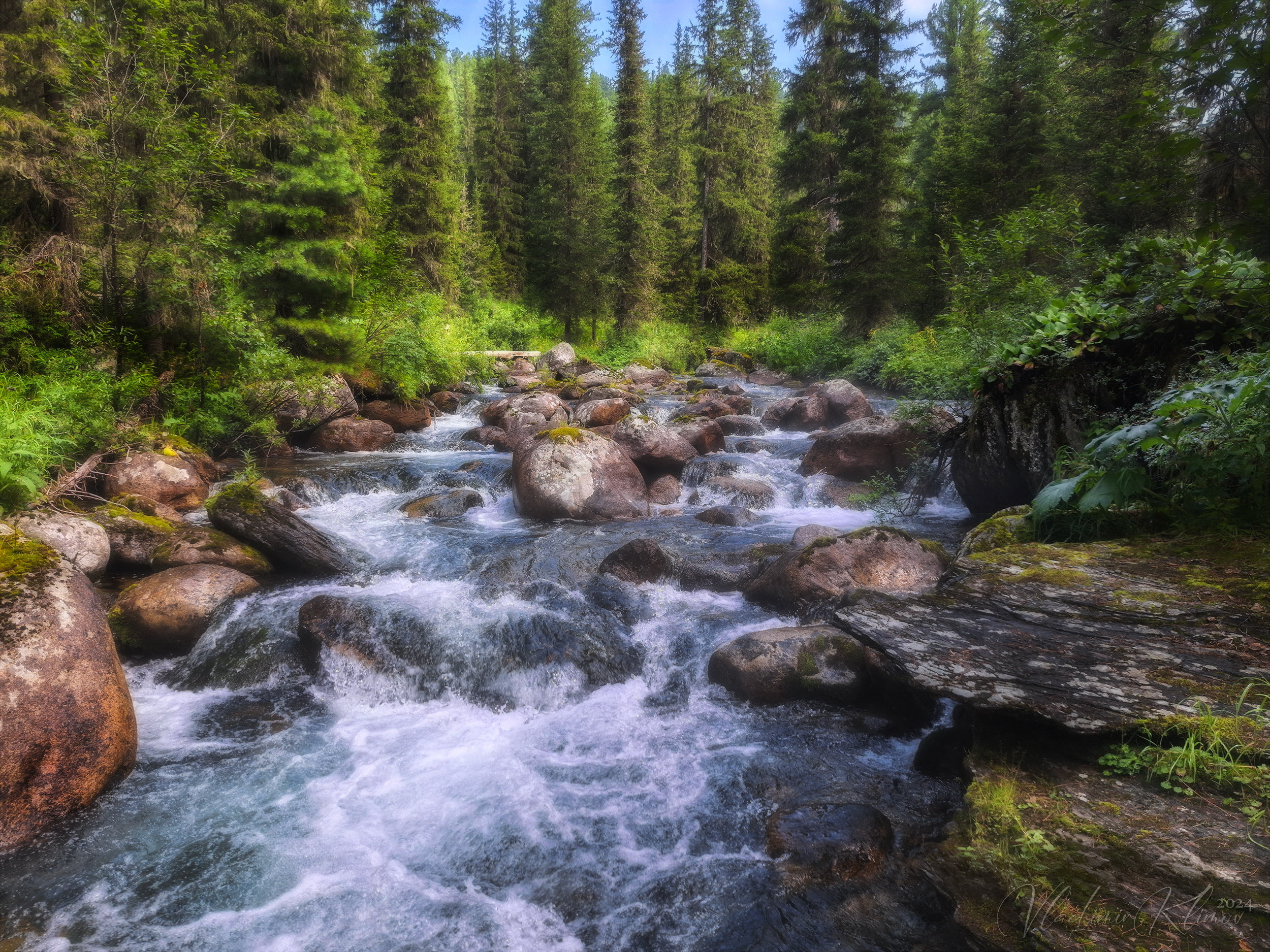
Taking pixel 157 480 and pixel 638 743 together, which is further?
pixel 157 480

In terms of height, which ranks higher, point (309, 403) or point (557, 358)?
point (557, 358)

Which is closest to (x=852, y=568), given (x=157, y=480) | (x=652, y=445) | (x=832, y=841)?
(x=832, y=841)

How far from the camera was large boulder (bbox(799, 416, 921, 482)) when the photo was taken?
32.1 feet

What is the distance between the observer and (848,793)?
3832 millimetres

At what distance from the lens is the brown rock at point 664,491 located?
10.2 metres

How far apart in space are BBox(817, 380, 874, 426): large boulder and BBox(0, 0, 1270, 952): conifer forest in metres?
0.13

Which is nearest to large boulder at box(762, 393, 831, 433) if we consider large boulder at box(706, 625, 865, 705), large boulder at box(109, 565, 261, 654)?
large boulder at box(706, 625, 865, 705)

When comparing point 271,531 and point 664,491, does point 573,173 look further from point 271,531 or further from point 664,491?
point 271,531

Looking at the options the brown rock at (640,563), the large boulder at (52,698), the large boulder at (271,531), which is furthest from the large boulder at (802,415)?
the large boulder at (52,698)

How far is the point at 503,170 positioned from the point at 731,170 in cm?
1219

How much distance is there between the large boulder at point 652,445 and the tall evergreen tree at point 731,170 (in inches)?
805

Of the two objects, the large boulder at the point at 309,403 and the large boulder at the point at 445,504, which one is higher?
the large boulder at the point at 309,403

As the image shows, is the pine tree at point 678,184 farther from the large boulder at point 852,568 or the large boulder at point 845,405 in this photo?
the large boulder at point 852,568

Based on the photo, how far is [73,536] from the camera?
6406 mm
